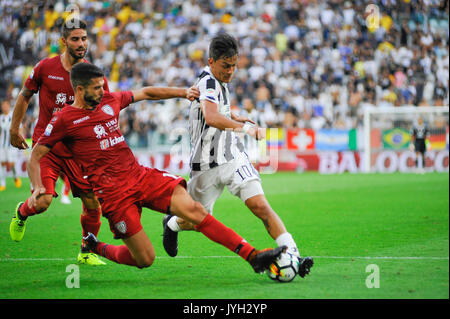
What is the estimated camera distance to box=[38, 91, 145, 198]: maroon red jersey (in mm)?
5871

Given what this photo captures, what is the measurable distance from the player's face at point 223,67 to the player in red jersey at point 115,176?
40.5 inches

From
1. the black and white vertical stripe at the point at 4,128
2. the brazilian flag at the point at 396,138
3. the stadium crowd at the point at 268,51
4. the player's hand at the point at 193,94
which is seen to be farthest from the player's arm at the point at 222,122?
the brazilian flag at the point at 396,138

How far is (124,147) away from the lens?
19.9 ft

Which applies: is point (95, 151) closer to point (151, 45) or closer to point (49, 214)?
point (49, 214)

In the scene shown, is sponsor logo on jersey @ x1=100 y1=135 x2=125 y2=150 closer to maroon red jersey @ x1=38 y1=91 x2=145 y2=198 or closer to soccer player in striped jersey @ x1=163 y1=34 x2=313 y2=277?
maroon red jersey @ x1=38 y1=91 x2=145 y2=198

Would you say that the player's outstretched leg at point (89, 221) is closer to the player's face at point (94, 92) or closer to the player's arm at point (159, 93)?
the player's arm at point (159, 93)

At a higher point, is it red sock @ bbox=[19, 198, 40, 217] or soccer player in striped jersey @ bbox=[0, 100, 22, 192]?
soccer player in striped jersey @ bbox=[0, 100, 22, 192]

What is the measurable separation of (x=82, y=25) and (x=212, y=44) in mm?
1760

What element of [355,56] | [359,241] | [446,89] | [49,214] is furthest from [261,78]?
[359,241]

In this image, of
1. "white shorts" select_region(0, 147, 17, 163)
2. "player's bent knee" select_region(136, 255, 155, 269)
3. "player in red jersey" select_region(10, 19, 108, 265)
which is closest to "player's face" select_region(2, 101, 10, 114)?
"white shorts" select_region(0, 147, 17, 163)

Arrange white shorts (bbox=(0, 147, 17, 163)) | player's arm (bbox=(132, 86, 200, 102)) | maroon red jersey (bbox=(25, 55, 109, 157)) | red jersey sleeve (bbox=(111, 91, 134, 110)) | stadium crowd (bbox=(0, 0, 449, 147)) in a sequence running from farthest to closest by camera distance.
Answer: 1. stadium crowd (bbox=(0, 0, 449, 147))
2. white shorts (bbox=(0, 147, 17, 163))
3. maroon red jersey (bbox=(25, 55, 109, 157))
4. player's arm (bbox=(132, 86, 200, 102))
5. red jersey sleeve (bbox=(111, 91, 134, 110))

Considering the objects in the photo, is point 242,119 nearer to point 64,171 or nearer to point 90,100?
point 90,100

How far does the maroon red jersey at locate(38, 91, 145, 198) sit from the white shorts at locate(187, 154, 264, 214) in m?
0.63

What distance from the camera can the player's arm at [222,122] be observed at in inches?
225
